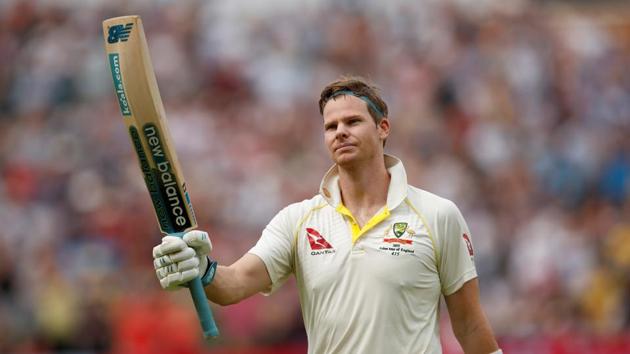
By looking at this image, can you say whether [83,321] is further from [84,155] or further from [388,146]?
[388,146]

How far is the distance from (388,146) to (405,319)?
830cm

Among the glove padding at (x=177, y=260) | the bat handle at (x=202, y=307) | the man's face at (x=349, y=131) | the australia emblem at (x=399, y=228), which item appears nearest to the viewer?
the glove padding at (x=177, y=260)

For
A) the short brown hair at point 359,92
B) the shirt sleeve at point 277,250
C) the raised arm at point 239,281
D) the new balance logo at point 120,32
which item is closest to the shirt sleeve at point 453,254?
the short brown hair at point 359,92

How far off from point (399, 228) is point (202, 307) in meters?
1.10

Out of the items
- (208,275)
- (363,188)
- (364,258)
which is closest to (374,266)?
(364,258)

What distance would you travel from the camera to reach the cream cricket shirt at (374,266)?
6332 millimetres

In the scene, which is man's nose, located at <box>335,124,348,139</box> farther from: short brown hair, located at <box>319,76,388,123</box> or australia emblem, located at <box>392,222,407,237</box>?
australia emblem, located at <box>392,222,407,237</box>

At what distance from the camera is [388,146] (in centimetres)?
1458

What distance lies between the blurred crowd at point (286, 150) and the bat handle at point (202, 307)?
531 centimetres

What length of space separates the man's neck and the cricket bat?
90cm

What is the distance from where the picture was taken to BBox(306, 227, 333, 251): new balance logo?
21.4ft

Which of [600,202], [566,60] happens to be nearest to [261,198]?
[600,202]

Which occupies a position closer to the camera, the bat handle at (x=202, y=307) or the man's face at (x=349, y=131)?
the bat handle at (x=202, y=307)

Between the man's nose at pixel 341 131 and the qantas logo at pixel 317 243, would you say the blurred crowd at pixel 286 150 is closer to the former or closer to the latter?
the qantas logo at pixel 317 243
